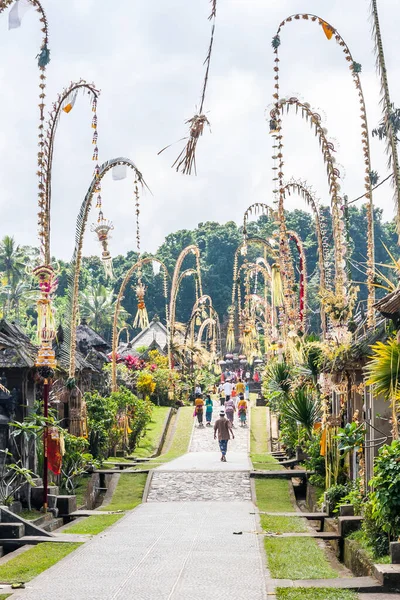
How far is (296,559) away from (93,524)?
5.25 m

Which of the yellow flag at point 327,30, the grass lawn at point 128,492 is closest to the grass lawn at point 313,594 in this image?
the grass lawn at point 128,492

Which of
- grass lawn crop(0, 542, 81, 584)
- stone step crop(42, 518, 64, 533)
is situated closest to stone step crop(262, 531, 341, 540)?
grass lawn crop(0, 542, 81, 584)

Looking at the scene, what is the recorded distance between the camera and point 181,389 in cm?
4838

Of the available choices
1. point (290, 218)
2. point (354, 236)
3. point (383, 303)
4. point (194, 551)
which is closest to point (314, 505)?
point (194, 551)

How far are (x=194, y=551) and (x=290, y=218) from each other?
73.8 m

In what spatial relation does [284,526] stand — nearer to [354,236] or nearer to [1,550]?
[1,550]

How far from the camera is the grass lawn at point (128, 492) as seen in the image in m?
20.1

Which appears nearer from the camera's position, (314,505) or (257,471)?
(314,505)

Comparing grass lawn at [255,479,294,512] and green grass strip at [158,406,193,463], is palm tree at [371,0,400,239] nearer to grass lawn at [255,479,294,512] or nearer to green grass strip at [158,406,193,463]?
grass lawn at [255,479,294,512]

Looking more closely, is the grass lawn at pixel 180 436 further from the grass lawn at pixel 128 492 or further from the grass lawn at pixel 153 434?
the grass lawn at pixel 128 492

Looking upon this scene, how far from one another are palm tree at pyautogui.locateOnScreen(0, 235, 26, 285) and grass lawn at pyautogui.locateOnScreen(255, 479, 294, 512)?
50379 millimetres

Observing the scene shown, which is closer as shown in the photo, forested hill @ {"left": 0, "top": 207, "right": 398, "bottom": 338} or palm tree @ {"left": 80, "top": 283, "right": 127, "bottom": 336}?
palm tree @ {"left": 80, "top": 283, "right": 127, "bottom": 336}

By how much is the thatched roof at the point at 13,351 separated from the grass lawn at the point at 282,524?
572 centimetres

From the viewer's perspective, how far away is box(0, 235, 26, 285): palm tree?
6994 centimetres
